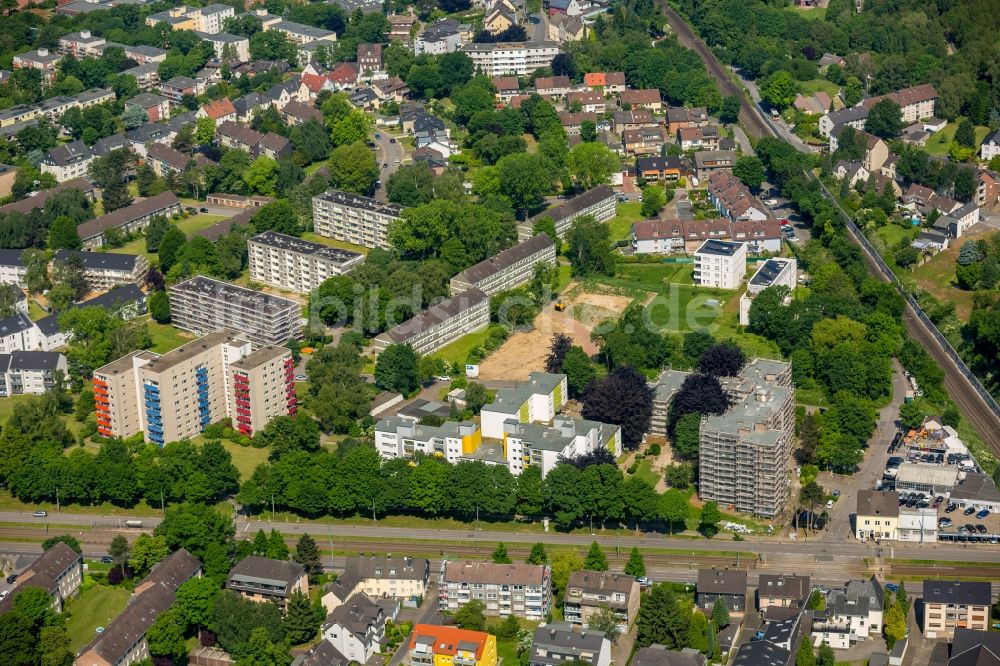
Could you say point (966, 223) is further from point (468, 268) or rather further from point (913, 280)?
point (468, 268)

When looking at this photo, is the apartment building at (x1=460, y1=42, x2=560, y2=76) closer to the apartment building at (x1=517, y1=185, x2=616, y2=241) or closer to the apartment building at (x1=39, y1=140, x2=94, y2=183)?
the apartment building at (x1=517, y1=185, x2=616, y2=241)

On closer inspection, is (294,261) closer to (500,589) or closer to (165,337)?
(165,337)

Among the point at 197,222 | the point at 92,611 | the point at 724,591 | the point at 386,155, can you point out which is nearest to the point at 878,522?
the point at 724,591

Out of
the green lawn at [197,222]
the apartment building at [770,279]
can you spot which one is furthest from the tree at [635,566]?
the green lawn at [197,222]

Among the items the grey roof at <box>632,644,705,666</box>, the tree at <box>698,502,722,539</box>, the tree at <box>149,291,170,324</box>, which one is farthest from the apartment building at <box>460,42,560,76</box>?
the grey roof at <box>632,644,705,666</box>

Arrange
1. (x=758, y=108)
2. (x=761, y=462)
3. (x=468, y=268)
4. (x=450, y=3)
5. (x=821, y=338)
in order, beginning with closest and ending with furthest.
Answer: (x=761, y=462) < (x=821, y=338) < (x=468, y=268) < (x=758, y=108) < (x=450, y=3)

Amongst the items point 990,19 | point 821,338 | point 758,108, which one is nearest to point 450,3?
point 758,108
